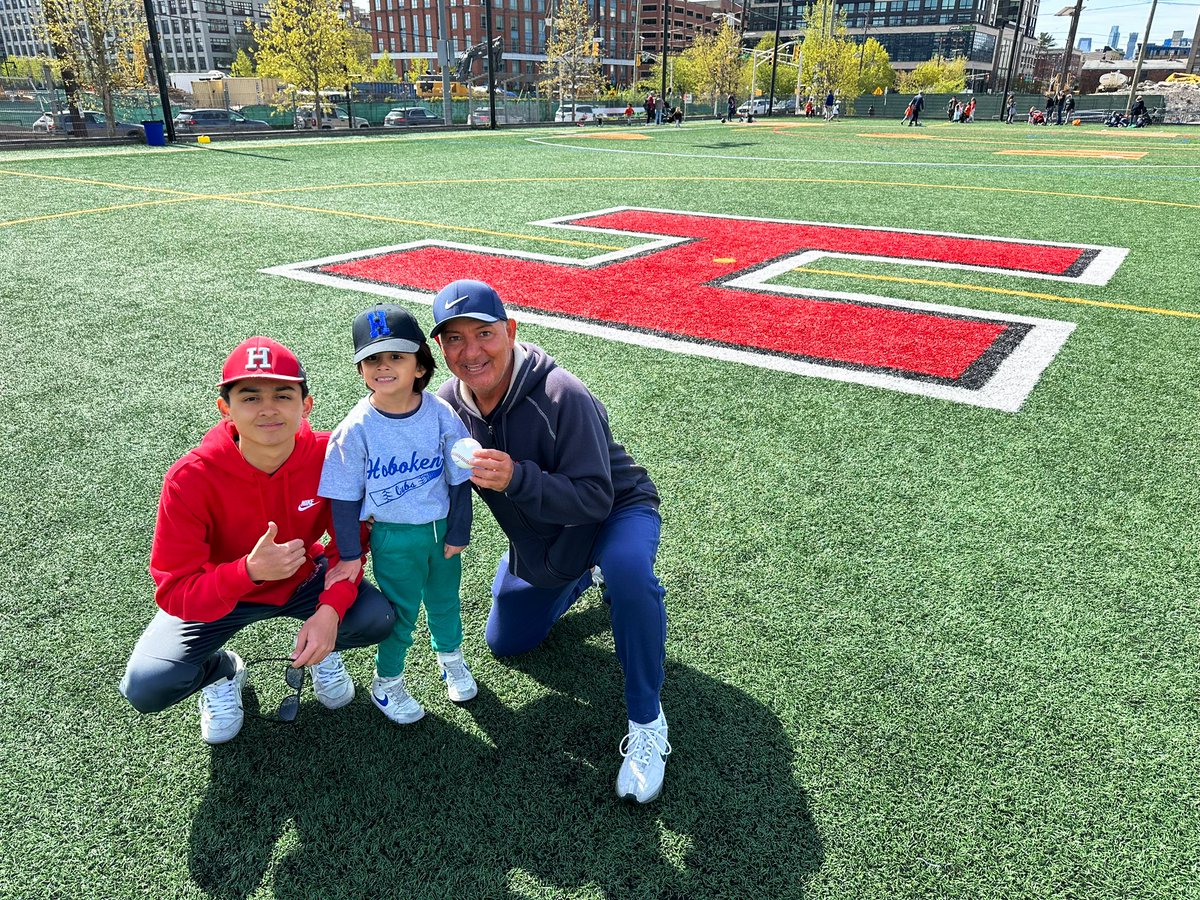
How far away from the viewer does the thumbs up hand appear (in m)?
2.38

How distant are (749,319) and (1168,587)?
4664 mm

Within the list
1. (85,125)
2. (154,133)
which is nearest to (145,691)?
(154,133)

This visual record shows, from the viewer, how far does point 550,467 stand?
2.83 metres

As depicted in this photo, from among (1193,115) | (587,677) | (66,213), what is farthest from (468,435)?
(1193,115)

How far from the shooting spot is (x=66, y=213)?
12773 millimetres

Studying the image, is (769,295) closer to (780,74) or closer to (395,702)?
(395,702)

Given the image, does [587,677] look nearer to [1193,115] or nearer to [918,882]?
[918,882]

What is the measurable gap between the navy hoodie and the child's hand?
0.56 m

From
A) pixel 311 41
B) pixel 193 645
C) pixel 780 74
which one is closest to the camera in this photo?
pixel 193 645

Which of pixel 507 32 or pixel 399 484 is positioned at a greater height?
pixel 507 32

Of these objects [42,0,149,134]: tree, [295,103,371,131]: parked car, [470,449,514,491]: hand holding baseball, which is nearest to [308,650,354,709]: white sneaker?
[470,449,514,491]: hand holding baseball

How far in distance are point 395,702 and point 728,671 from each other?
127 cm

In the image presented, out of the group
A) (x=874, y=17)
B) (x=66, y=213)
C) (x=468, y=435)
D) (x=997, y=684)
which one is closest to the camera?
(x=468, y=435)

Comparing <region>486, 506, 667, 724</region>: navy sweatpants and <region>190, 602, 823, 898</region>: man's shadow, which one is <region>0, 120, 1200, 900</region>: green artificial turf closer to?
<region>190, 602, 823, 898</region>: man's shadow
